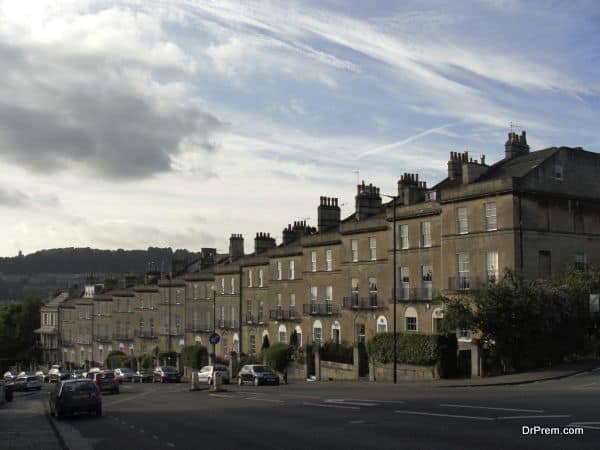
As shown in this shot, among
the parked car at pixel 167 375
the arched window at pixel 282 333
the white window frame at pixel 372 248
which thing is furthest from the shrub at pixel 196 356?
the white window frame at pixel 372 248

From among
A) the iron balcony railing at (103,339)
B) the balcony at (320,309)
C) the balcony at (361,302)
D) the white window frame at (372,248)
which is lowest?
the iron balcony railing at (103,339)

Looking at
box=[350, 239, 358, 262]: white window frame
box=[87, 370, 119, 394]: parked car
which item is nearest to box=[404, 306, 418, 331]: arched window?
box=[350, 239, 358, 262]: white window frame

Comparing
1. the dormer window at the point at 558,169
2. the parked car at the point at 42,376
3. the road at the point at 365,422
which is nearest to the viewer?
the road at the point at 365,422

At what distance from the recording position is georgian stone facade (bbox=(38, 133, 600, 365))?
4622 cm

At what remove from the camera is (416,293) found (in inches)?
2029

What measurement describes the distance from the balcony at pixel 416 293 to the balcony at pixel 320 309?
8.93 m

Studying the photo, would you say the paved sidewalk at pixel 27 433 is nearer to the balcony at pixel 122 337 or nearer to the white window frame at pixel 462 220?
the white window frame at pixel 462 220

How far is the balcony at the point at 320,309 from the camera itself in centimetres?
6109

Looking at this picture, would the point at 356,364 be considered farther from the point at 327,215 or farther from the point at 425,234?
the point at 327,215

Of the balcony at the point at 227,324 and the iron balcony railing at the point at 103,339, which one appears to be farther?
the iron balcony railing at the point at 103,339

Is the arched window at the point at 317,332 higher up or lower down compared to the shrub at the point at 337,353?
higher up

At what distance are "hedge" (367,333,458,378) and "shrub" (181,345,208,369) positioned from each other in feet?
108

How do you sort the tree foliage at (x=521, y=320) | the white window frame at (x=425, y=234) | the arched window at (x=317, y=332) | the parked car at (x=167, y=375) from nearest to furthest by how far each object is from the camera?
the tree foliage at (x=521, y=320) → the white window frame at (x=425, y=234) → the arched window at (x=317, y=332) → the parked car at (x=167, y=375)

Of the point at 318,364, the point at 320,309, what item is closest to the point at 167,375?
the point at 320,309
